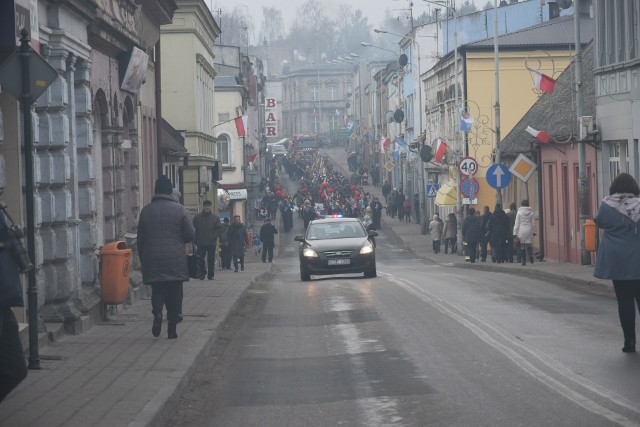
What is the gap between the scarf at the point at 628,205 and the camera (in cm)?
1303

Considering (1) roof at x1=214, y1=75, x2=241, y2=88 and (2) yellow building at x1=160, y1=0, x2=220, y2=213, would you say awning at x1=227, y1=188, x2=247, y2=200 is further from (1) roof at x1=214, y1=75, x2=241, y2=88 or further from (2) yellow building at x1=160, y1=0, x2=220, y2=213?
(2) yellow building at x1=160, y1=0, x2=220, y2=213

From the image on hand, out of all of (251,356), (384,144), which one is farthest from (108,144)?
(384,144)

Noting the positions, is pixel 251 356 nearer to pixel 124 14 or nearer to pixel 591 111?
pixel 124 14

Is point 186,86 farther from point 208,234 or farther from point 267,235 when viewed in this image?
point 208,234

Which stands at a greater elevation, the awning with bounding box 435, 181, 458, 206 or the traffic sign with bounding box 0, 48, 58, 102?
the traffic sign with bounding box 0, 48, 58, 102

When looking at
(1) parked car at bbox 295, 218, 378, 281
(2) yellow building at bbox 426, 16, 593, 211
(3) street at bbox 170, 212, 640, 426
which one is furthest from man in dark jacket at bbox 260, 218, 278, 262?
(3) street at bbox 170, 212, 640, 426

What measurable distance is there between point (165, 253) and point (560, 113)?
2593cm

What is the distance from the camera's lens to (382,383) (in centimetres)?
1114

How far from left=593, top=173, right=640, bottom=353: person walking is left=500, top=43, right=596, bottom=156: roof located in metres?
19.9

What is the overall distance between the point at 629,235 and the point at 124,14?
11.7 m

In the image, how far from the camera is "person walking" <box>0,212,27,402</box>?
755 centimetres

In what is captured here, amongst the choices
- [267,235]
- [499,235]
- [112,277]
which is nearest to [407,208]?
[267,235]

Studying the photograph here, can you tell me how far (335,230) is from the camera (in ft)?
99.2

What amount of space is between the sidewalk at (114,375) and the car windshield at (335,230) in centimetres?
1174
